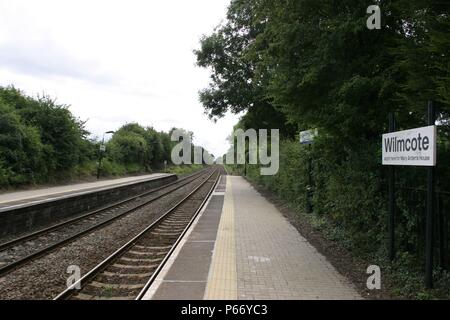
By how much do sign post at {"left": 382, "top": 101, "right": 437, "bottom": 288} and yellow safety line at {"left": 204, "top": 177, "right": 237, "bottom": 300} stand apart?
109 inches

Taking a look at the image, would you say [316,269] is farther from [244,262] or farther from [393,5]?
[393,5]

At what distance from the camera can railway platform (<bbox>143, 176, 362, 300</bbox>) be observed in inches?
253

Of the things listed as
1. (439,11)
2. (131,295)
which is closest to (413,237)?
(439,11)

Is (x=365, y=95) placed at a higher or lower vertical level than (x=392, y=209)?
higher

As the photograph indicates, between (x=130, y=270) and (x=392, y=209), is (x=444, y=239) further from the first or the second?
(x=130, y=270)

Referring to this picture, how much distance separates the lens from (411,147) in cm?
648

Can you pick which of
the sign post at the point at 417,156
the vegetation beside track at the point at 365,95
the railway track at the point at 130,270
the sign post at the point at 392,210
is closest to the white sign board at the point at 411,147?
the sign post at the point at 417,156

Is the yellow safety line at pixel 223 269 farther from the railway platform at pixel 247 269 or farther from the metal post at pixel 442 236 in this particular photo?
the metal post at pixel 442 236

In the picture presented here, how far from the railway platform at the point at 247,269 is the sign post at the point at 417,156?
1154 mm

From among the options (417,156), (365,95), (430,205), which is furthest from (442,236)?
(365,95)

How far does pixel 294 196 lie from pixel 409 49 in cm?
1167

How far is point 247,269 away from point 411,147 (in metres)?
3.51

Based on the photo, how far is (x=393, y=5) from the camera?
25.8 feet

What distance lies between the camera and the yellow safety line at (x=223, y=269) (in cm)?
636
